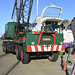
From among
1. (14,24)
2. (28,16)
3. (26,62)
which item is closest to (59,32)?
(26,62)

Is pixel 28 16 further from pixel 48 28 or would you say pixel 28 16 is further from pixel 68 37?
pixel 48 28

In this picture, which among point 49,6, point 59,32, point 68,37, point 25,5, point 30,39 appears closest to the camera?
point 30,39

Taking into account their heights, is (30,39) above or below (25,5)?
below

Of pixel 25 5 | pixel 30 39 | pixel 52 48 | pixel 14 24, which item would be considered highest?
pixel 25 5

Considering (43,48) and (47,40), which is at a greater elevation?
(47,40)

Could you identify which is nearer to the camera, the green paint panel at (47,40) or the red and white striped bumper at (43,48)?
the red and white striped bumper at (43,48)

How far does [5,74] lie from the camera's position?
4.82 metres

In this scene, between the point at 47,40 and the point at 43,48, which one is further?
the point at 47,40

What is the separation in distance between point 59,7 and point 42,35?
18.3 ft

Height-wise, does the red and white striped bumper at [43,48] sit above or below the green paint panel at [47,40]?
below

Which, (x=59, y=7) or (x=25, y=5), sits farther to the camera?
(x=25, y=5)

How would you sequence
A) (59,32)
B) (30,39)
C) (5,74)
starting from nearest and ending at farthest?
(5,74) < (30,39) < (59,32)

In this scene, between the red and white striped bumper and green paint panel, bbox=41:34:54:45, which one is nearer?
the red and white striped bumper

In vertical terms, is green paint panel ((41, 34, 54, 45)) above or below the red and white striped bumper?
above
